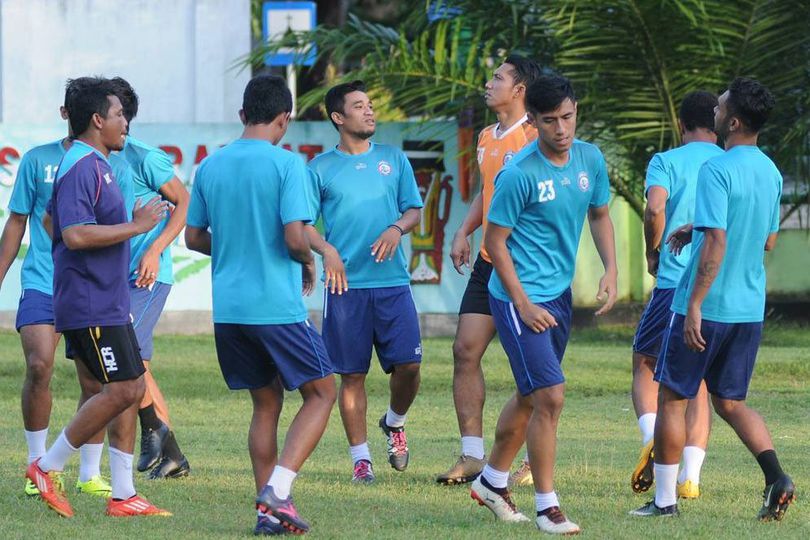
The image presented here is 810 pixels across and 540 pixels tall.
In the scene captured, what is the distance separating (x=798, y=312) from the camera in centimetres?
1997

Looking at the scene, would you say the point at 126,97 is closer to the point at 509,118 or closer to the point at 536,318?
the point at 509,118

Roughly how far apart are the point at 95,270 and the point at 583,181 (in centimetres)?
222

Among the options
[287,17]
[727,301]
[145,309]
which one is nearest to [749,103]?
[727,301]

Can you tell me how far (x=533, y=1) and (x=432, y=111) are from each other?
5.77 feet

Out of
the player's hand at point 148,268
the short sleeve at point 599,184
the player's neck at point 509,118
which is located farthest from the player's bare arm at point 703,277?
the player's hand at point 148,268

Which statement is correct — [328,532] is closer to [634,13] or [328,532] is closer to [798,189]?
[634,13]

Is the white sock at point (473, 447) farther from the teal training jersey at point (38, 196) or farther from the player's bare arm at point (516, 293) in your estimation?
the teal training jersey at point (38, 196)

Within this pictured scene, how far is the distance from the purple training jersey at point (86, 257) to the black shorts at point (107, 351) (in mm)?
37

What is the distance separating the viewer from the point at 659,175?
26.7 feet

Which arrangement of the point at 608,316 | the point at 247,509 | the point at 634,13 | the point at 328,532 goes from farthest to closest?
the point at 608,316 → the point at 634,13 → the point at 247,509 → the point at 328,532

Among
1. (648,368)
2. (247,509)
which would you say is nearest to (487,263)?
(648,368)

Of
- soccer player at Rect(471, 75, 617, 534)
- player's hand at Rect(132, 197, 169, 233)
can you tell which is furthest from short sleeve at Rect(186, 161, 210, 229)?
soccer player at Rect(471, 75, 617, 534)

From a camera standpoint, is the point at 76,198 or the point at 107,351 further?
the point at 107,351

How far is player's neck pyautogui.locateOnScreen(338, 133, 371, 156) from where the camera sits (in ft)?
29.4
